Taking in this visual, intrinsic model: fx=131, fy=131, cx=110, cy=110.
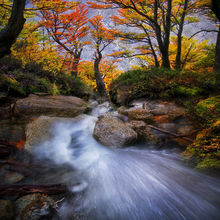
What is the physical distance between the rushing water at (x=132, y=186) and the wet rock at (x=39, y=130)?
0.19 m

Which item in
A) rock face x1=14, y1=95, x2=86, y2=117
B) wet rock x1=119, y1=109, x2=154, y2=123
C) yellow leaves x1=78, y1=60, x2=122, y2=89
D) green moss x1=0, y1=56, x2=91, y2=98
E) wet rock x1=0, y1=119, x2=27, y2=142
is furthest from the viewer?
yellow leaves x1=78, y1=60, x2=122, y2=89

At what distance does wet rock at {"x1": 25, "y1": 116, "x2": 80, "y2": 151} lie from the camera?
2992 mm

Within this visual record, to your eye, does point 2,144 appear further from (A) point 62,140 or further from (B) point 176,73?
(B) point 176,73

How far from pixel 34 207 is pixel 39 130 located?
6.97 ft

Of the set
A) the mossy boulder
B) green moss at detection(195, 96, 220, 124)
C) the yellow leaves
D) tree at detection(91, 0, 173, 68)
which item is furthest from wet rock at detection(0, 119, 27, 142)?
the yellow leaves

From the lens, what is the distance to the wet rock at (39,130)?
2.99 metres

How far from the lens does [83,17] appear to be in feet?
35.4

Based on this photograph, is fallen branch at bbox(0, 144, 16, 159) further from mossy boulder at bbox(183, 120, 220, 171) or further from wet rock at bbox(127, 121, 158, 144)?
mossy boulder at bbox(183, 120, 220, 171)

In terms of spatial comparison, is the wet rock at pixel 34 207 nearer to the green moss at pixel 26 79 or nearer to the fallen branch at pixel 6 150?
the fallen branch at pixel 6 150

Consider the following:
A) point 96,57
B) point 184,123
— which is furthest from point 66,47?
point 184,123

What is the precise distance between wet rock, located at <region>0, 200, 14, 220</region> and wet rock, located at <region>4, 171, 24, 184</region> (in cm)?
63

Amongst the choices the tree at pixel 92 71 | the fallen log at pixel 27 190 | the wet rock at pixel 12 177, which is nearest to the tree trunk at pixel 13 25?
the wet rock at pixel 12 177

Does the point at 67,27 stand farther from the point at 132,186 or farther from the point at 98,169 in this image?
the point at 132,186

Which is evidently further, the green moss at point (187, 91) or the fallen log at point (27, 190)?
the green moss at point (187, 91)
